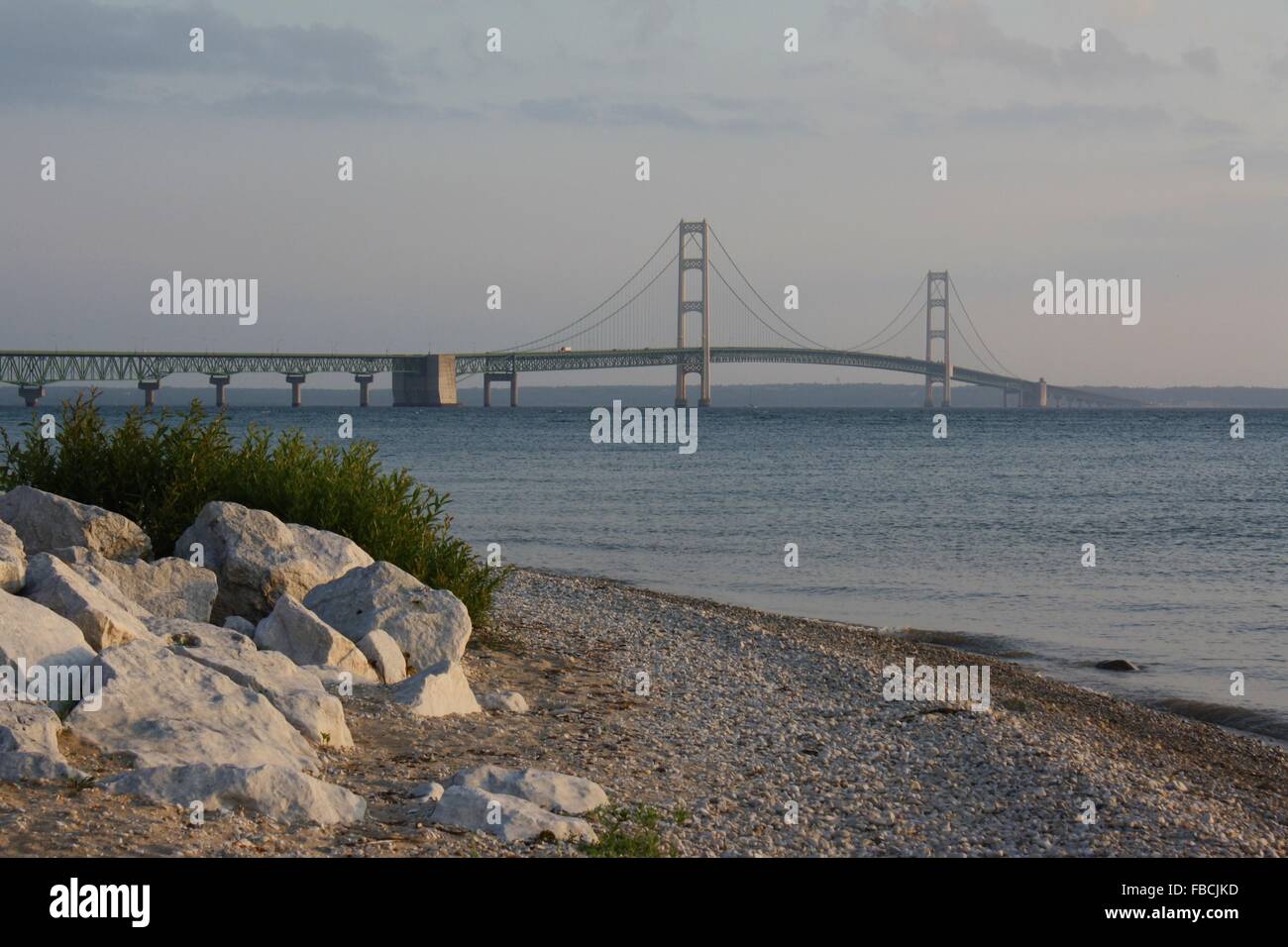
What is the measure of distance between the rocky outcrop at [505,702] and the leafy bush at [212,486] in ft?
6.19

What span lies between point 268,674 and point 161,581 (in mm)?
1667

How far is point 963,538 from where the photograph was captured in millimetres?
21375

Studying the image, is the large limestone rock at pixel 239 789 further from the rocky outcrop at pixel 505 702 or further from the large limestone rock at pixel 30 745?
the rocky outcrop at pixel 505 702

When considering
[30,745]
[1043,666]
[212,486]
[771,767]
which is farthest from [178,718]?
[1043,666]

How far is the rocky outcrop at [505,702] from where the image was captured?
7.41m

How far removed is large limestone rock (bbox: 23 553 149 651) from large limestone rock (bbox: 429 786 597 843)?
81.8 inches

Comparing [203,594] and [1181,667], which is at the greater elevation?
[203,594]

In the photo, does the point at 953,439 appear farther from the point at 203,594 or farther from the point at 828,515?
the point at 203,594

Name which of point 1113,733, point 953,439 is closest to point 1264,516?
point 1113,733

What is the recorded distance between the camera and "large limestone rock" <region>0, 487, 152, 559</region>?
8.03 metres

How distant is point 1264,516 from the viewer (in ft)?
82.9
